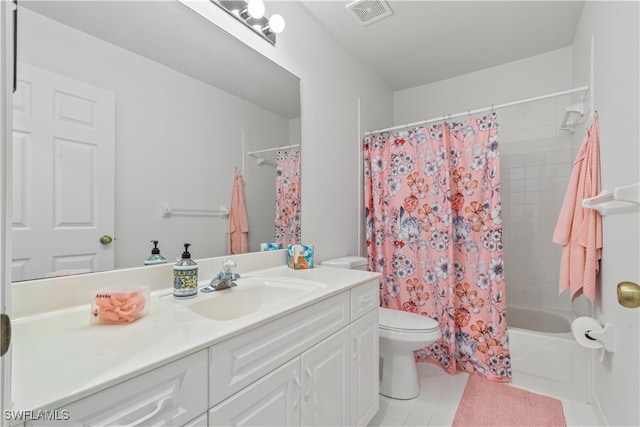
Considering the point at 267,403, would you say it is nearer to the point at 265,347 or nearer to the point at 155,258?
the point at 265,347

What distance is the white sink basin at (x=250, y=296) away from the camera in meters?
1.14

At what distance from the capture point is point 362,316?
57.2 inches

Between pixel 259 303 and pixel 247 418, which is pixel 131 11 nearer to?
pixel 259 303

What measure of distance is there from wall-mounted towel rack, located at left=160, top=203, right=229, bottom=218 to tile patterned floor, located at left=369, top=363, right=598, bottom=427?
1345 mm

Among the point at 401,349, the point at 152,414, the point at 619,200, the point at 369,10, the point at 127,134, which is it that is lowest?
the point at 401,349

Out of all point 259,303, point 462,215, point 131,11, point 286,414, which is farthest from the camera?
point 462,215

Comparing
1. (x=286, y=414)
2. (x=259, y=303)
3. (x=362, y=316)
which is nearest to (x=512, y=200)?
(x=362, y=316)

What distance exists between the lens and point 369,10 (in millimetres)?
1943

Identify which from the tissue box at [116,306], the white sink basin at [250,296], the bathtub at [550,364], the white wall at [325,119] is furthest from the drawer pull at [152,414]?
the bathtub at [550,364]

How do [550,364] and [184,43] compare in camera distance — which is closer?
[184,43]

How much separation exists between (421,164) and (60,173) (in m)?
2.05

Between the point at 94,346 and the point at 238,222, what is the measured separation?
892 millimetres

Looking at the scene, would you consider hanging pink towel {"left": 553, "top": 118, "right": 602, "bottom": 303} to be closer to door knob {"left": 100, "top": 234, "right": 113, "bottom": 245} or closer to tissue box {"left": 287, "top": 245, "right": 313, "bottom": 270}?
tissue box {"left": 287, "top": 245, "right": 313, "bottom": 270}

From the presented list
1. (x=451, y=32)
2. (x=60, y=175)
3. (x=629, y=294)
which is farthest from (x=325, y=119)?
(x=629, y=294)
